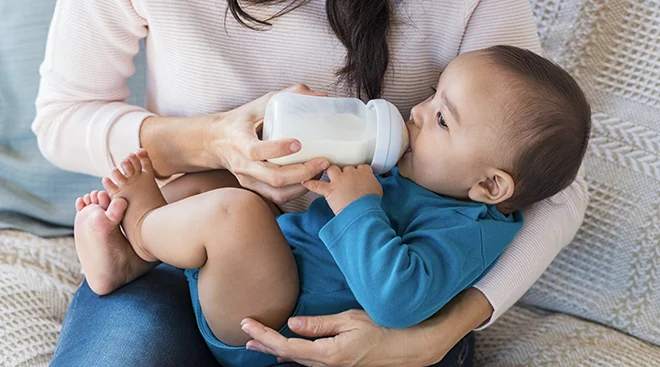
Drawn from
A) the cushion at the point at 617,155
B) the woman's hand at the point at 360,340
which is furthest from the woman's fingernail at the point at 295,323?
the cushion at the point at 617,155

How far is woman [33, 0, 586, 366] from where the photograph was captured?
1048 mm

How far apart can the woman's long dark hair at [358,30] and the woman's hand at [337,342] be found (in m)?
0.37

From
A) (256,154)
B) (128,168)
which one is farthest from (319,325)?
(128,168)

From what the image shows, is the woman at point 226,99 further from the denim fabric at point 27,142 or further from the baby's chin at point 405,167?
the denim fabric at point 27,142

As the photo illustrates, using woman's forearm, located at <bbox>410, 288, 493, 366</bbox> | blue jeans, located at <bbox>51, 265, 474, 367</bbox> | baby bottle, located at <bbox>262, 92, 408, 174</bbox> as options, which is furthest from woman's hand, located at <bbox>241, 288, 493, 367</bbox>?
baby bottle, located at <bbox>262, 92, 408, 174</bbox>

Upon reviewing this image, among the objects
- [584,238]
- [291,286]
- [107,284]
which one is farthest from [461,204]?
[107,284]

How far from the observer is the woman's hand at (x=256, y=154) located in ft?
3.07

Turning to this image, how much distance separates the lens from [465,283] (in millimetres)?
1067

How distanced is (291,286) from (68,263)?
57cm

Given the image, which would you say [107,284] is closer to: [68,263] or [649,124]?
[68,263]

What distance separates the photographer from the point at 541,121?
101cm

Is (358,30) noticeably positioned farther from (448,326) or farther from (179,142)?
(448,326)

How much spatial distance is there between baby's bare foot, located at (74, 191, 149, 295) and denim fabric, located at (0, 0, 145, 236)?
0.39 meters

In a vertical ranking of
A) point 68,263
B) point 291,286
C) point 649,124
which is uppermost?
point 649,124
